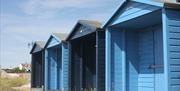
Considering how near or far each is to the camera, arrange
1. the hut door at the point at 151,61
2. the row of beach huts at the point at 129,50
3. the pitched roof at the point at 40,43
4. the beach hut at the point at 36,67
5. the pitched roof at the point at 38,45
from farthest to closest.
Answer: the beach hut at the point at 36,67, the pitched roof at the point at 40,43, the pitched roof at the point at 38,45, the hut door at the point at 151,61, the row of beach huts at the point at 129,50

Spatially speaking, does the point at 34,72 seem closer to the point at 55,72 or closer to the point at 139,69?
the point at 55,72

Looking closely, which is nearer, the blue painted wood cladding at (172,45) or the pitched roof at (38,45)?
the blue painted wood cladding at (172,45)

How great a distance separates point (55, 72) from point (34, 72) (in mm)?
4003

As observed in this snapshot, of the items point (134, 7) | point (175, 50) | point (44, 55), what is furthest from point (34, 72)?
point (175, 50)

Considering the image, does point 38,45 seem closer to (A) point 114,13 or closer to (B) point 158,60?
(A) point 114,13

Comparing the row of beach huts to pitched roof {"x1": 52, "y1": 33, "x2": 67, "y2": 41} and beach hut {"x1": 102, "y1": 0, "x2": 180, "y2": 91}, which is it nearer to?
beach hut {"x1": 102, "y1": 0, "x2": 180, "y2": 91}

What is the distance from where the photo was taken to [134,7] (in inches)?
452

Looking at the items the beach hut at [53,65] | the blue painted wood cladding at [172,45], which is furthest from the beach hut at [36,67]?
the blue painted wood cladding at [172,45]

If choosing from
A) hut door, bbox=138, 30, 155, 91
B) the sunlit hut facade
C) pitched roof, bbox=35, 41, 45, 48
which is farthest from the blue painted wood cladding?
pitched roof, bbox=35, 41, 45, 48

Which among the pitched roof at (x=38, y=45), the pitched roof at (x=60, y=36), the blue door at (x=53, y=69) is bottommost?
the blue door at (x=53, y=69)

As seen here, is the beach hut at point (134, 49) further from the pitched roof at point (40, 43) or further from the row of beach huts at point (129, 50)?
the pitched roof at point (40, 43)

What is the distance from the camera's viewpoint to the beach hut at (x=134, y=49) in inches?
468

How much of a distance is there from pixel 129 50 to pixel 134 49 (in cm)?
22

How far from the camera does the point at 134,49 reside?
533 inches
